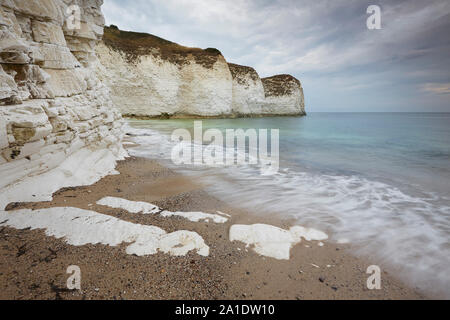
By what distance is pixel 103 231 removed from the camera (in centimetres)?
237

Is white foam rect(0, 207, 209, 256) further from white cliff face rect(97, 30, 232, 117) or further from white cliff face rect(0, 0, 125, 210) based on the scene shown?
white cliff face rect(97, 30, 232, 117)

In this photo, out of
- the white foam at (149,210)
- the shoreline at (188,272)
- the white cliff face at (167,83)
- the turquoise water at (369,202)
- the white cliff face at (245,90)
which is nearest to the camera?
the shoreline at (188,272)

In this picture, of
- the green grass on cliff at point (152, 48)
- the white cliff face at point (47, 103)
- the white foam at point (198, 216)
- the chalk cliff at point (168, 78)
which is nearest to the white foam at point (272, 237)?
the white foam at point (198, 216)

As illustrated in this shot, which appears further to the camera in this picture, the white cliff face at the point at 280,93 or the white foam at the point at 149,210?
the white cliff face at the point at 280,93

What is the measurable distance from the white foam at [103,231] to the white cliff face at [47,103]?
56 centimetres

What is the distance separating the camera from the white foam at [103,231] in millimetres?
2186

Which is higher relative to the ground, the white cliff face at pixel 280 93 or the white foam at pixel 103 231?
the white cliff face at pixel 280 93

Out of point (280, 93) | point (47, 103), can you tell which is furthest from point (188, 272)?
point (280, 93)

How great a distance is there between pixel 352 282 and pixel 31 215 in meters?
3.90

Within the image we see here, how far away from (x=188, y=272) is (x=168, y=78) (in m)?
27.2

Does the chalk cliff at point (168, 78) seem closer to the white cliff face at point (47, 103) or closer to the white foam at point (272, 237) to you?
the white cliff face at point (47, 103)

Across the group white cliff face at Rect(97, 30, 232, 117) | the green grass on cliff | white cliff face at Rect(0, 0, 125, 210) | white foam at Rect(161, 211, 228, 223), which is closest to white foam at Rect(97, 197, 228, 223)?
white foam at Rect(161, 211, 228, 223)

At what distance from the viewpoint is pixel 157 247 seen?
85.7 inches
